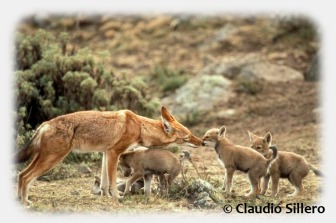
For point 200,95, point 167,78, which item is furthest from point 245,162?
point 167,78

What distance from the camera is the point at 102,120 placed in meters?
11.5

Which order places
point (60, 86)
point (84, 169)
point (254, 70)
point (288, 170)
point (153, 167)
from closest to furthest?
point (153, 167)
point (288, 170)
point (84, 169)
point (60, 86)
point (254, 70)

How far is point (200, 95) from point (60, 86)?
531 centimetres

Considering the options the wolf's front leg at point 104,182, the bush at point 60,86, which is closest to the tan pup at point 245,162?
the wolf's front leg at point 104,182

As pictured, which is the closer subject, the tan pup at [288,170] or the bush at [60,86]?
the tan pup at [288,170]

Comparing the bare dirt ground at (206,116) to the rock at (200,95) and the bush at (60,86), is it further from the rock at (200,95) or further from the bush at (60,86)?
the bush at (60,86)

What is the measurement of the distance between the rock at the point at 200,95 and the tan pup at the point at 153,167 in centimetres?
778

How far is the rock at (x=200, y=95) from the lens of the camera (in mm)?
19578

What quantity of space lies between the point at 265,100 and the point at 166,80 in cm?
318

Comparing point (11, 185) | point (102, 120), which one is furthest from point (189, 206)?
point (11, 185)

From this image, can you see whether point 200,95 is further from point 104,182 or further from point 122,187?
point 104,182

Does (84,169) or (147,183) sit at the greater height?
(147,183)

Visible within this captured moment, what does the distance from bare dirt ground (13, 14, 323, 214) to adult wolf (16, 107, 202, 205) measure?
0.51m

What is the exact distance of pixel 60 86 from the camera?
52.3ft
